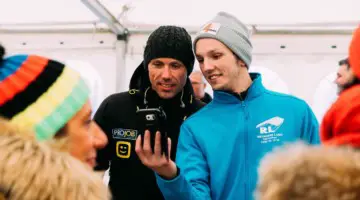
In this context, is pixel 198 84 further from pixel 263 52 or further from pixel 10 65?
pixel 10 65

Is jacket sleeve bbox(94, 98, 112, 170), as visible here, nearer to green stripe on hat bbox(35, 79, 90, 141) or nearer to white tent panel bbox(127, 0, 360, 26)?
green stripe on hat bbox(35, 79, 90, 141)

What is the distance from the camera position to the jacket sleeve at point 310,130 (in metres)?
1.62

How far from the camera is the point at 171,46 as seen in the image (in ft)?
6.35

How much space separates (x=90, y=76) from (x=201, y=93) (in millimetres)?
834

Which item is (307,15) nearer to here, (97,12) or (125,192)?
(97,12)

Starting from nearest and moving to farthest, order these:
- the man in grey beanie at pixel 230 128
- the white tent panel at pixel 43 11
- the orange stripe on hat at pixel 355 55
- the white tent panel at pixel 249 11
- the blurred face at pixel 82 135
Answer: the orange stripe on hat at pixel 355 55 → the blurred face at pixel 82 135 → the man in grey beanie at pixel 230 128 → the white tent panel at pixel 249 11 → the white tent panel at pixel 43 11

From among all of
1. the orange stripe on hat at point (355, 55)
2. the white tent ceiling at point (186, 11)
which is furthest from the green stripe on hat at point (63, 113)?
the white tent ceiling at point (186, 11)

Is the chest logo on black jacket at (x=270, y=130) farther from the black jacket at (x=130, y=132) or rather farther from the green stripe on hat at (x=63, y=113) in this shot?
the green stripe on hat at (x=63, y=113)

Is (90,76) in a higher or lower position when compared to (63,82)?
lower

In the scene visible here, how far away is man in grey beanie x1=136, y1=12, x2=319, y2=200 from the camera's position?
5.20 ft

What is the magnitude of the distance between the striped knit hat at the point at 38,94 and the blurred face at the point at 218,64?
2.51ft

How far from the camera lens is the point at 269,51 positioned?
11.2 feet

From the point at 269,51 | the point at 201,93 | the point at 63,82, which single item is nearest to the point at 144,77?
the point at 63,82

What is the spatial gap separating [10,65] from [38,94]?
8cm
